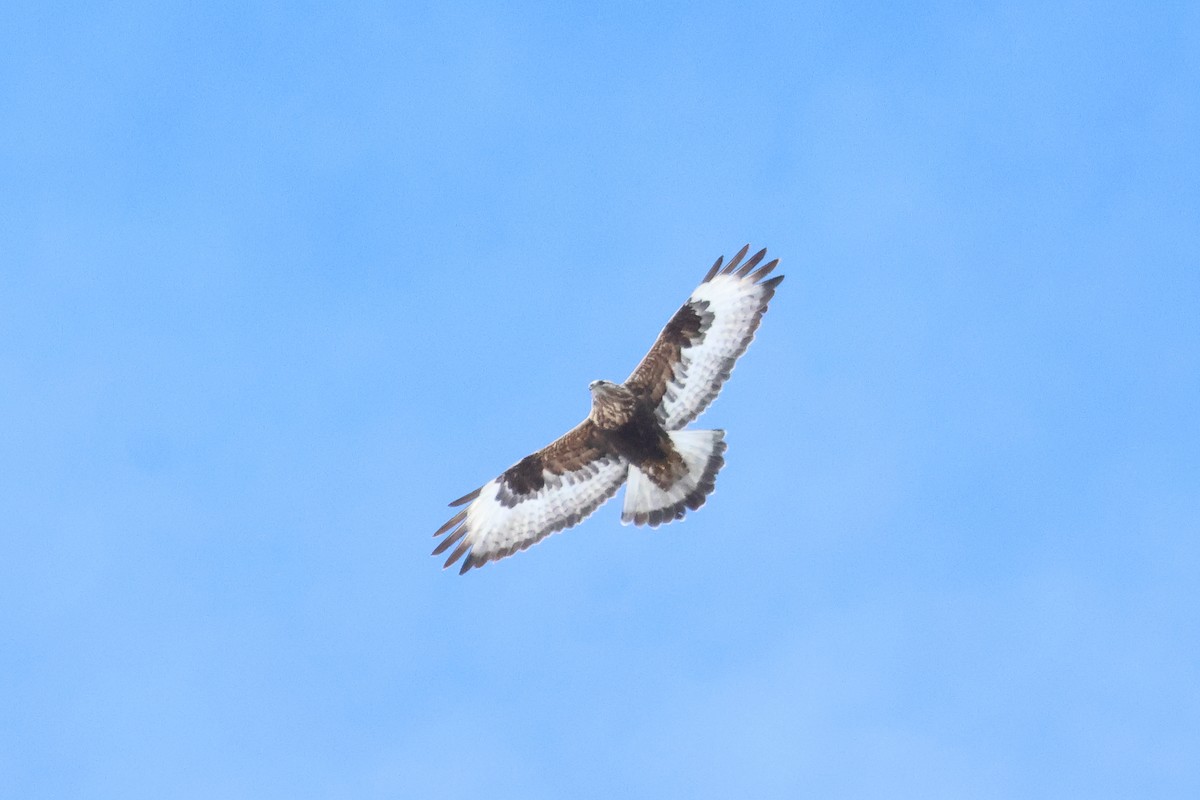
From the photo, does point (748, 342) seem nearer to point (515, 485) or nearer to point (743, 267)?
point (743, 267)

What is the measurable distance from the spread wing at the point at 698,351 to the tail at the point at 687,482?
252 millimetres

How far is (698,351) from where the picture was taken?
718 inches

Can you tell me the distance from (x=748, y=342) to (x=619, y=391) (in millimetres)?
1565

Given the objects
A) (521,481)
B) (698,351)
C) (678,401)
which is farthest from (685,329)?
(521,481)

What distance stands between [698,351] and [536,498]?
2.65 m

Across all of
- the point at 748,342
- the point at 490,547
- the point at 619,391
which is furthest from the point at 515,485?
the point at 748,342

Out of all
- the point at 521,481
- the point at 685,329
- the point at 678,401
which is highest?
Answer: the point at 521,481

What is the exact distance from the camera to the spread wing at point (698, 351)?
18.2 meters

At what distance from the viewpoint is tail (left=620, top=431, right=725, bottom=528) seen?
59.6 ft

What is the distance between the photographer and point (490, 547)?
1902 cm

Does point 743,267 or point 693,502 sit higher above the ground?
point 743,267

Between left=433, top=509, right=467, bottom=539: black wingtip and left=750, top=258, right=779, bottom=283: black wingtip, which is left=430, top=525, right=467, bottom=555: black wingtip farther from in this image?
left=750, top=258, right=779, bottom=283: black wingtip

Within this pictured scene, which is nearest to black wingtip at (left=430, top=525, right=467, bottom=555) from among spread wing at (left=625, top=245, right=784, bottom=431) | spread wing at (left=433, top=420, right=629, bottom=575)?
spread wing at (left=433, top=420, right=629, bottom=575)

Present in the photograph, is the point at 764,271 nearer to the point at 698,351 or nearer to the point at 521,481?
the point at 698,351
